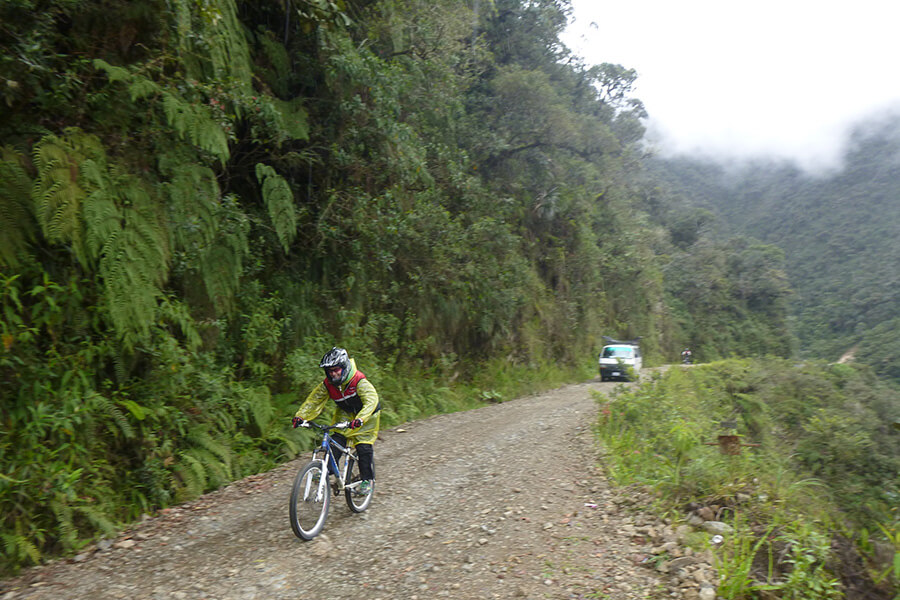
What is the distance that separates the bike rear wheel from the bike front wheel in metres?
0.30

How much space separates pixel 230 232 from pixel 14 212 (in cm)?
303

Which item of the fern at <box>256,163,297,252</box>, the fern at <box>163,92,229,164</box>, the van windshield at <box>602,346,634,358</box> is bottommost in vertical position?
the van windshield at <box>602,346,634,358</box>

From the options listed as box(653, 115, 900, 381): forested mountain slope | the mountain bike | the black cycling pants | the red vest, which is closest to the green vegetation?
the black cycling pants

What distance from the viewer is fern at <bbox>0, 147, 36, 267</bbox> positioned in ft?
17.5

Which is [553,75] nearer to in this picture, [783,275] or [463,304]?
[463,304]

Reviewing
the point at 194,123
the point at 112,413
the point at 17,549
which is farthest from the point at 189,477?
the point at 194,123

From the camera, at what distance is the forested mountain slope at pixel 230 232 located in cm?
563

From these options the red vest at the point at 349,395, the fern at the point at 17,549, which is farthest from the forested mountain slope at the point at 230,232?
the red vest at the point at 349,395

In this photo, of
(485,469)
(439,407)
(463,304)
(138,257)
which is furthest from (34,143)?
(463,304)

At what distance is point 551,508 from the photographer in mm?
6391

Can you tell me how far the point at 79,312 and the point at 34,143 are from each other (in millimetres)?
1842

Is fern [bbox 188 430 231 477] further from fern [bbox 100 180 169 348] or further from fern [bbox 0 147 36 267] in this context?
fern [bbox 0 147 36 267]

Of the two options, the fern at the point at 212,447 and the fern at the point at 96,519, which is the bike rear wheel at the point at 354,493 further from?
the fern at the point at 96,519

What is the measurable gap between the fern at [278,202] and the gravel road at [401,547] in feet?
12.5
